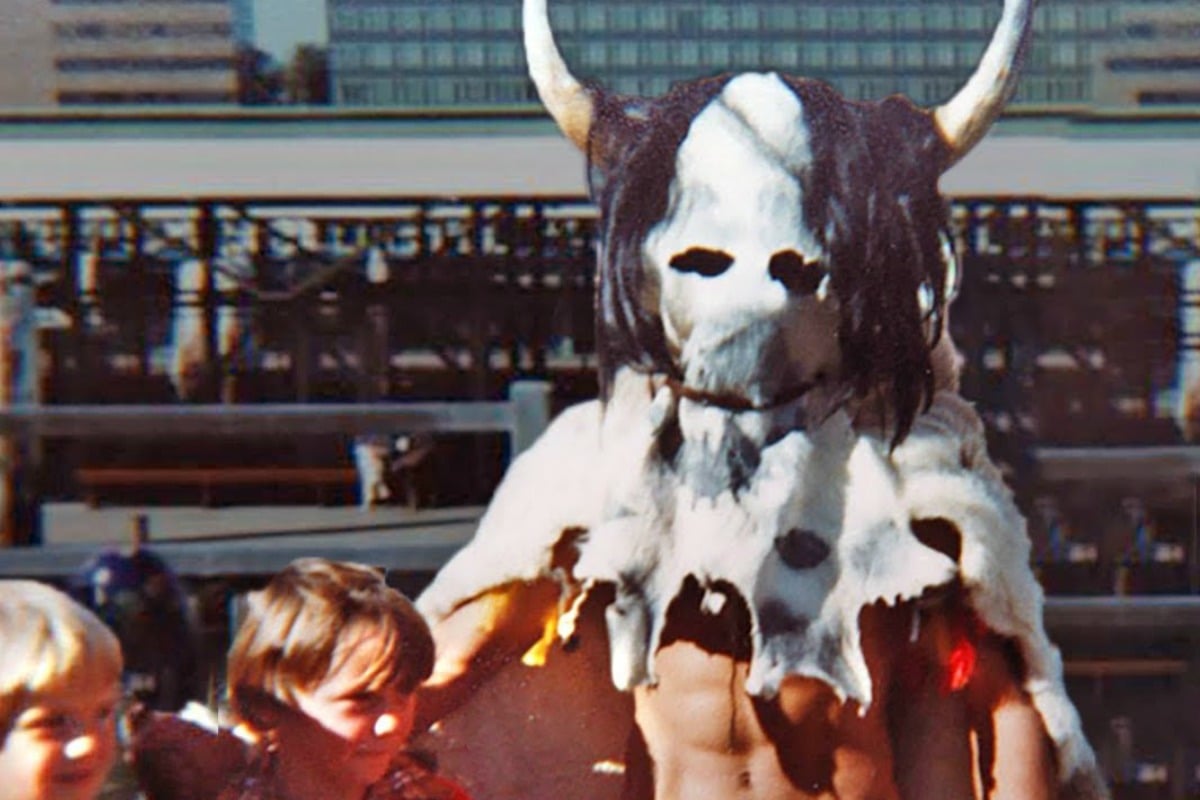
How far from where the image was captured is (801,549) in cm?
306

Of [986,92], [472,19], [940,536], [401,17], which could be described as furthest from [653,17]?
[940,536]

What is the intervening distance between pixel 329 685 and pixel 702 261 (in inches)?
31.0

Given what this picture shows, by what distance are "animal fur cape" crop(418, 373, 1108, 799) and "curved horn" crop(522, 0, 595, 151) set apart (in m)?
0.38

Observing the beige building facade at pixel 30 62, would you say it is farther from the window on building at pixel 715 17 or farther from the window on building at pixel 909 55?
the window on building at pixel 909 55

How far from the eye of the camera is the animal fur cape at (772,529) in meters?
3.05

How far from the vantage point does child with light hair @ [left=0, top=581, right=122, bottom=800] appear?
275 cm

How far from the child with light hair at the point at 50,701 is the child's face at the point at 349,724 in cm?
29

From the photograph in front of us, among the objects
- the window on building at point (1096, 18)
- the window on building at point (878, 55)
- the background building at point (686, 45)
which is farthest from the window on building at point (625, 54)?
the window on building at point (1096, 18)

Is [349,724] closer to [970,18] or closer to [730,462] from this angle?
[730,462]

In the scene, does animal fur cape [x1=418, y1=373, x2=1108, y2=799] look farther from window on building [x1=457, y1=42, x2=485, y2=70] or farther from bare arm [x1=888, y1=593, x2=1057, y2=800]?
window on building [x1=457, y1=42, x2=485, y2=70]

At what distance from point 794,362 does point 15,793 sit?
1198 mm

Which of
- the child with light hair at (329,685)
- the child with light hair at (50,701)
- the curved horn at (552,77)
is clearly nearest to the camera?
the child with light hair at (50,701)

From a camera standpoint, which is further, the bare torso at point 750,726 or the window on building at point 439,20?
the window on building at point 439,20

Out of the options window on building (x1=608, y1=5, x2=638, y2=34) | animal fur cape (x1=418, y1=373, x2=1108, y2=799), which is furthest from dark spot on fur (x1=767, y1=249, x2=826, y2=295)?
window on building (x1=608, y1=5, x2=638, y2=34)
